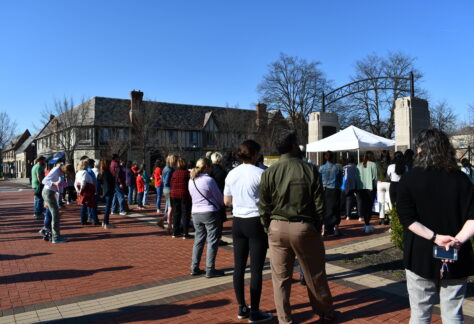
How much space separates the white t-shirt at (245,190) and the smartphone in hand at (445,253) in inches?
72.0

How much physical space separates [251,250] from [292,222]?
0.72 meters

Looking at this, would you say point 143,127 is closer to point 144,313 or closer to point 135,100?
point 135,100

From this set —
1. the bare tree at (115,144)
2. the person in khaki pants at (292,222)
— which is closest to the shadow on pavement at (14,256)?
the person in khaki pants at (292,222)

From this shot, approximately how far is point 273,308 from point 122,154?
36.4 m

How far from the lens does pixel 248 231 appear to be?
12.9 ft

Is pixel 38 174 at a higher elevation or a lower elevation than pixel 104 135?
lower

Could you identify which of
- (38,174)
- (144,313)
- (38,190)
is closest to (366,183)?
(144,313)

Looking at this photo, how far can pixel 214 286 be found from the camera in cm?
506

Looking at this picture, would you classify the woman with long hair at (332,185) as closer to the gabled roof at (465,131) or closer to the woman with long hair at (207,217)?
the woman with long hair at (207,217)

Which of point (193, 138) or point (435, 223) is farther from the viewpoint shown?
point (193, 138)

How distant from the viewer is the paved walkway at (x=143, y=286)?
13.5ft

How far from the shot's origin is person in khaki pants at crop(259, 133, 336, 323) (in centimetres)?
339

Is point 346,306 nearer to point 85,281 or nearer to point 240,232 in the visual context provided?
point 240,232

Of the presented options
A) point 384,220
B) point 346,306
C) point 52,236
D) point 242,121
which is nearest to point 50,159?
point 242,121
